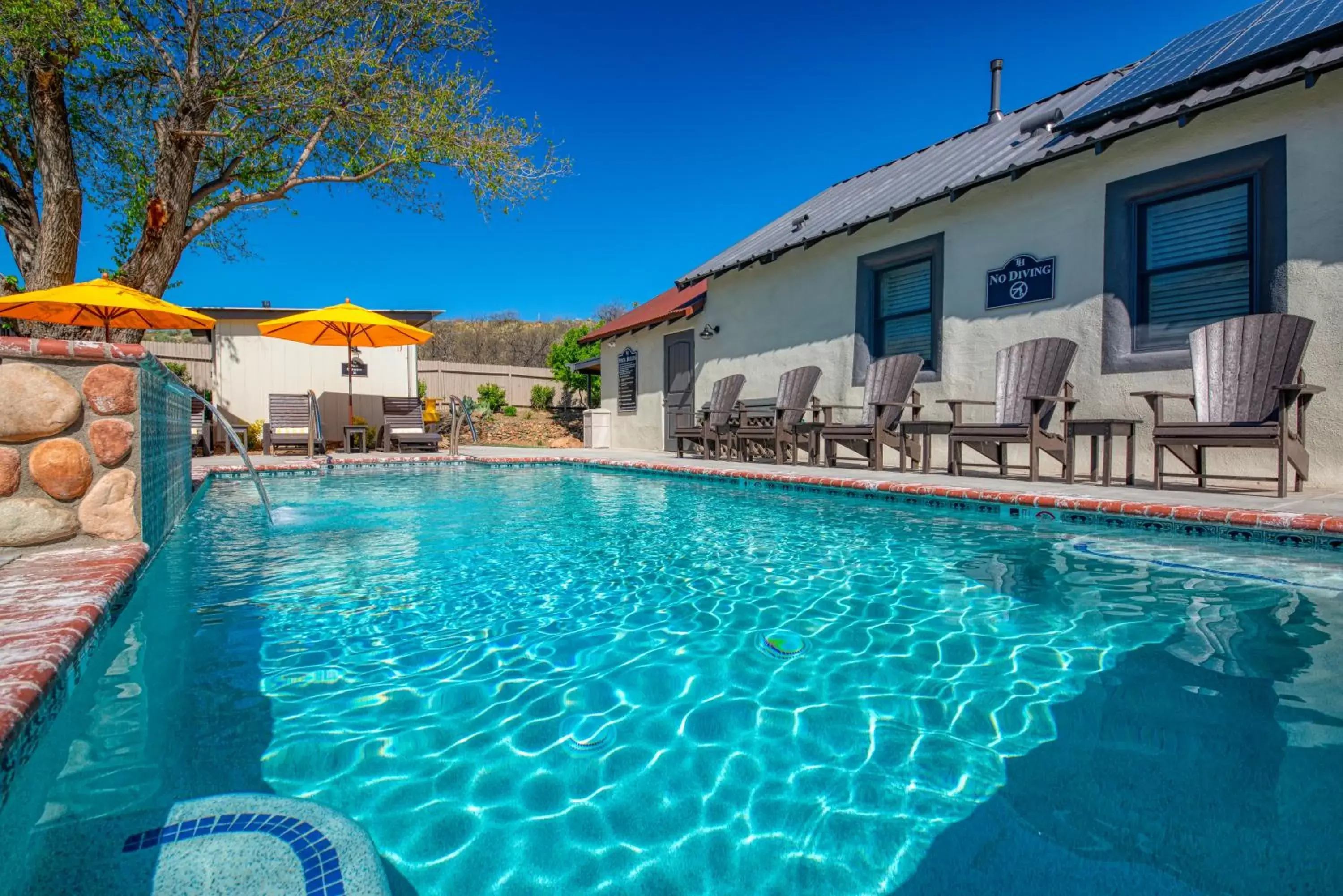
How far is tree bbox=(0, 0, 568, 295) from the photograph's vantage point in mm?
8141

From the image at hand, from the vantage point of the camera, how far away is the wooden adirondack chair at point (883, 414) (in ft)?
21.9

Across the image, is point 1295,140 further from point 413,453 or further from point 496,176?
point 413,453

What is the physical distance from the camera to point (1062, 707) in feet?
5.73

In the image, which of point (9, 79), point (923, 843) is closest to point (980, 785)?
point (923, 843)

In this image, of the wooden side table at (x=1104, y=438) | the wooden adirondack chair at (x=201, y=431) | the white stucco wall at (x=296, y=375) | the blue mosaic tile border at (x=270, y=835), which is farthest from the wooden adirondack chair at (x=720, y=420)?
the blue mosaic tile border at (x=270, y=835)

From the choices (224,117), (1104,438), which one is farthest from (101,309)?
(1104,438)

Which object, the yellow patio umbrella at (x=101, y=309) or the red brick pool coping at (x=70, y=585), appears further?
the yellow patio umbrella at (x=101, y=309)

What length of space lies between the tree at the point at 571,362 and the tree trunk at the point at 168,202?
936 cm

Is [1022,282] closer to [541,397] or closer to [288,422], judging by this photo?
[288,422]

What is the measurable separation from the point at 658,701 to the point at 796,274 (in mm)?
7947

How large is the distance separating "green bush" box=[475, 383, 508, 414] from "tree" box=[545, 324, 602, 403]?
162 centimetres

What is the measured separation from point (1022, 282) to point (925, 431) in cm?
172

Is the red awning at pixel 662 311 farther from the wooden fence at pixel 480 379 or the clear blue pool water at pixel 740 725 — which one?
the clear blue pool water at pixel 740 725

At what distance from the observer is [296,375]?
484 inches
